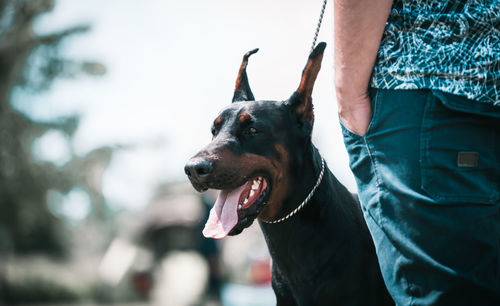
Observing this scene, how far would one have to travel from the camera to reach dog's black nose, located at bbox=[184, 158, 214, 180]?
244 cm

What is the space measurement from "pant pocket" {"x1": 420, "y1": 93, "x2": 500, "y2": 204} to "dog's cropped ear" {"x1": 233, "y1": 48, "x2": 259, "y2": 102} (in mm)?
A: 1720

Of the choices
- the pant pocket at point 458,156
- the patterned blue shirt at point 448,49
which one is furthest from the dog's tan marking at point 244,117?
the pant pocket at point 458,156

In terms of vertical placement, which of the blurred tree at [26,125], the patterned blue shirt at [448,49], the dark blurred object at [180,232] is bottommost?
the dark blurred object at [180,232]

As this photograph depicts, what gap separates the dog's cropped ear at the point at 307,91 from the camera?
2637 millimetres

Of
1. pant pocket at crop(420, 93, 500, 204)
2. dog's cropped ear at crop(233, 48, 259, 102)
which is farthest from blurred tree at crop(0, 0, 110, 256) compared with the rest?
pant pocket at crop(420, 93, 500, 204)

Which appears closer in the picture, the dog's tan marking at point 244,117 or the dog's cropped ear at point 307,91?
the dog's cropped ear at point 307,91

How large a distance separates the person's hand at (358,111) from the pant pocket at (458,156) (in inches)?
9.7

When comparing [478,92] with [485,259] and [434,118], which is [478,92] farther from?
[485,259]

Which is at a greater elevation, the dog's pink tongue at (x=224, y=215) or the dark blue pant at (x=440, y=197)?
the dark blue pant at (x=440, y=197)

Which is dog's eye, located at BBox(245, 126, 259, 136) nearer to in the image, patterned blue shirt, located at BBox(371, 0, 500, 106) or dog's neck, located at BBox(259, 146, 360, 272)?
dog's neck, located at BBox(259, 146, 360, 272)

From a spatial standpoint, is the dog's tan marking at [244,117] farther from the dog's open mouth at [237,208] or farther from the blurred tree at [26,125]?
the blurred tree at [26,125]

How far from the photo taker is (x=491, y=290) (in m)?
1.58

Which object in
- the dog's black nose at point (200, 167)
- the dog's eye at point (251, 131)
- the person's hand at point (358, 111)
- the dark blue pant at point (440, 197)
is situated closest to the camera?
the dark blue pant at point (440, 197)

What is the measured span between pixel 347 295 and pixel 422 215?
1014 mm
